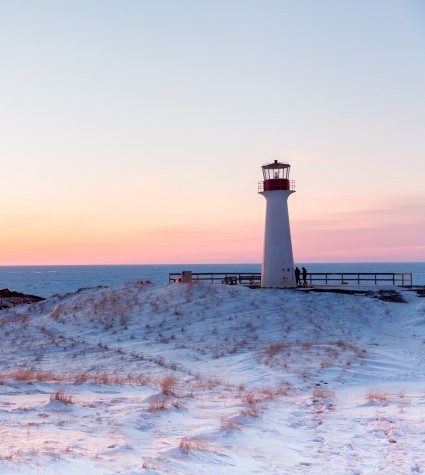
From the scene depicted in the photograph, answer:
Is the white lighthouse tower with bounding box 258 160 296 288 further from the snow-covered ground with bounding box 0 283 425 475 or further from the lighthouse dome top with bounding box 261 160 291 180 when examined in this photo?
the snow-covered ground with bounding box 0 283 425 475

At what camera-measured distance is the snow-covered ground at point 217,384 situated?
8180mm

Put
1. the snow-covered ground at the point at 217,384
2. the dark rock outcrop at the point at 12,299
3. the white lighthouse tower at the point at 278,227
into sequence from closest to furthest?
the snow-covered ground at the point at 217,384 < the white lighthouse tower at the point at 278,227 < the dark rock outcrop at the point at 12,299

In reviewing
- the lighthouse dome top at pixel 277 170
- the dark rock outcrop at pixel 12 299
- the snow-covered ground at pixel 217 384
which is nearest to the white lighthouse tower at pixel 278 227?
the lighthouse dome top at pixel 277 170

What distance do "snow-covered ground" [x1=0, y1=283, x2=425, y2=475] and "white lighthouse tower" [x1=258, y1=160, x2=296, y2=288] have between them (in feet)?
12.4

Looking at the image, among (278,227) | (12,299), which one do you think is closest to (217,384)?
(278,227)

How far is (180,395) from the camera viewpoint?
13.3 metres

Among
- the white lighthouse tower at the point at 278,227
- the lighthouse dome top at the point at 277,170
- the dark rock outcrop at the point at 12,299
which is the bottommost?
the dark rock outcrop at the point at 12,299

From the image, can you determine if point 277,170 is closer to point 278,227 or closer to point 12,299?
point 278,227

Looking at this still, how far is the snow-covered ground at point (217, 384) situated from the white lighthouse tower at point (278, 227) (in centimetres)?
378

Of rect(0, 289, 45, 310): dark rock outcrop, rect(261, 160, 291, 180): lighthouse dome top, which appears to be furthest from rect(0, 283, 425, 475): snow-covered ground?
rect(0, 289, 45, 310): dark rock outcrop

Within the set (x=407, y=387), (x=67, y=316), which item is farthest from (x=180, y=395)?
(x=67, y=316)

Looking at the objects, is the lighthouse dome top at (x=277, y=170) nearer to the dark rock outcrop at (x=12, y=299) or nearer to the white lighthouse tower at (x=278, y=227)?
the white lighthouse tower at (x=278, y=227)

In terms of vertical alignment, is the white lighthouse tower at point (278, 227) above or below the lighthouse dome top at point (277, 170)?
below

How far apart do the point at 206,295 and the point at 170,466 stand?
1039 inches
